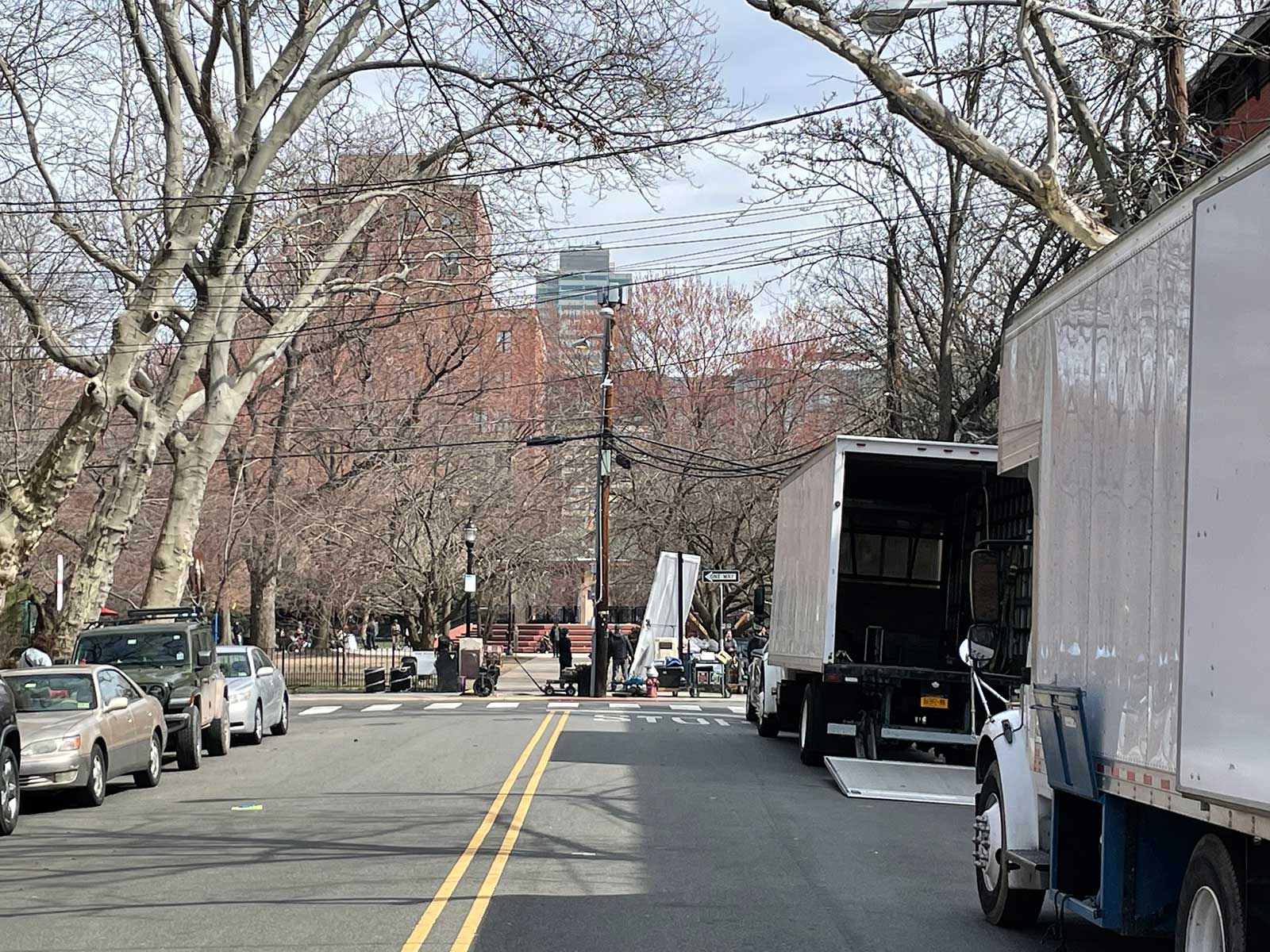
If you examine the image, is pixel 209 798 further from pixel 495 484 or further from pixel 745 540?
pixel 745 540

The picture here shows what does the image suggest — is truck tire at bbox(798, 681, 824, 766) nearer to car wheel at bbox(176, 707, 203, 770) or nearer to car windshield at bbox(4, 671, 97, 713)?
car wheel at bbox(176, 707, 203, 770)

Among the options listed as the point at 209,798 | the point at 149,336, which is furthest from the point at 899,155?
the point at 209,798

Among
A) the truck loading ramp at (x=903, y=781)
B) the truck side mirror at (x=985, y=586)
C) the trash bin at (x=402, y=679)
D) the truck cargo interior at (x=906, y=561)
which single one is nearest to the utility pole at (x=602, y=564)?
the trash bin at (x=402, y=679)

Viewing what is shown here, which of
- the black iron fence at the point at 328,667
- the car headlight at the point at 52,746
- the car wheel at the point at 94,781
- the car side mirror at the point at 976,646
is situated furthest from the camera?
the black iron fence at the point at 328,667

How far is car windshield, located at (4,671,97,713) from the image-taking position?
15570 mm

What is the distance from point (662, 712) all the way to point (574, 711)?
1.95 m

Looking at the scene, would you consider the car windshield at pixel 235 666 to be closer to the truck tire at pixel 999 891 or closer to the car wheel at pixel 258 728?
the car wheel at pixel 258 728

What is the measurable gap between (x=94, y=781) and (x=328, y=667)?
34315 millimetres

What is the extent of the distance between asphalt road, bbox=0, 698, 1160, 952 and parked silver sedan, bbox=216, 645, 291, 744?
3035mm

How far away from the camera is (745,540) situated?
5131 centimetres

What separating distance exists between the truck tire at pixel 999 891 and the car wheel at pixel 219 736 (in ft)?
44.9

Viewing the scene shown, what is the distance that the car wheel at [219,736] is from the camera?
67.9 feet

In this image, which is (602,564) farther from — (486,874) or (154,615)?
(486,874)

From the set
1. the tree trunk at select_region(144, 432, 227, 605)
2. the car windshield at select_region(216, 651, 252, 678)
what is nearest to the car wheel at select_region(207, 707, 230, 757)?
the car windshield at select_region(216, 651, 252, 678)
